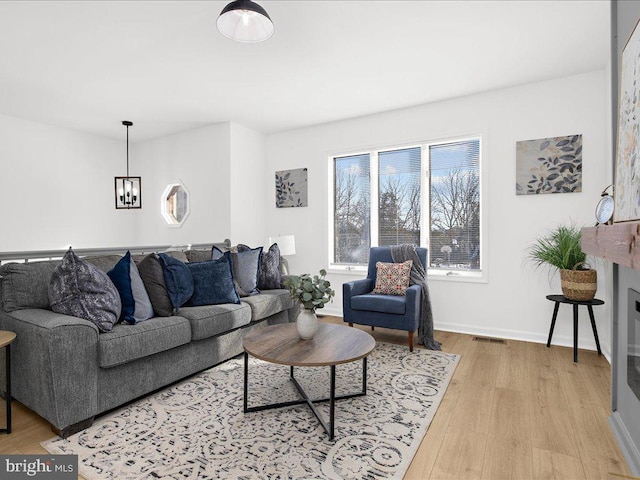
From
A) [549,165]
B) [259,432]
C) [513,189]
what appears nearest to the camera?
[259,432]

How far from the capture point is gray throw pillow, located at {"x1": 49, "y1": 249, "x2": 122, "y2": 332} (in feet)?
7.02

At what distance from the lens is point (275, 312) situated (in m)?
3.56

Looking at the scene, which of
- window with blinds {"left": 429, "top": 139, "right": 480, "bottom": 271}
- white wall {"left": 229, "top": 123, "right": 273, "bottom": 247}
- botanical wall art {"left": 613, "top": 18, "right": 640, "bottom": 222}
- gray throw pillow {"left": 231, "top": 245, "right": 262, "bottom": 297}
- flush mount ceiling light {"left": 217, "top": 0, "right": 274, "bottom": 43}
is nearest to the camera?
botanical wall art {"left": 613, "top": 18, "right": 640, "bottom": 222}

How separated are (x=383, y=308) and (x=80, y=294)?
2.47 m

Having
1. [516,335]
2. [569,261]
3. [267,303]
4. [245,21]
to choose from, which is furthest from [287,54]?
[516,335]

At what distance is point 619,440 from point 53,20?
4.54 metres

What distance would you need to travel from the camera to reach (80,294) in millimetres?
Answer: 2166

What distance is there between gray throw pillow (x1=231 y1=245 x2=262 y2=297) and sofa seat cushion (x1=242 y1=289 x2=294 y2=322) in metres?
0.11

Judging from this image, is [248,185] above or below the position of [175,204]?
above

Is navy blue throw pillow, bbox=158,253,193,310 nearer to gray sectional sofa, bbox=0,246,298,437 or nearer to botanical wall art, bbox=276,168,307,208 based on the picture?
gray sectional sofa, bbox=0,246,298,437

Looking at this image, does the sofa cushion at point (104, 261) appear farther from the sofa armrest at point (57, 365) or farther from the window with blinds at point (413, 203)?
the window with blinds at point (413, 203)

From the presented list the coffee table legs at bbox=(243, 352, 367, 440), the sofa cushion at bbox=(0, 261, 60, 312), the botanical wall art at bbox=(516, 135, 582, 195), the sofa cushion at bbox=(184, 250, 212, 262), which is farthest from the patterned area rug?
the botanical wall art at bbox=(516, 135, 582, 195)

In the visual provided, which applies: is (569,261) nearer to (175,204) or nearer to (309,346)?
(309,346)

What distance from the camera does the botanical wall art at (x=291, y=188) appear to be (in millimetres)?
5066
